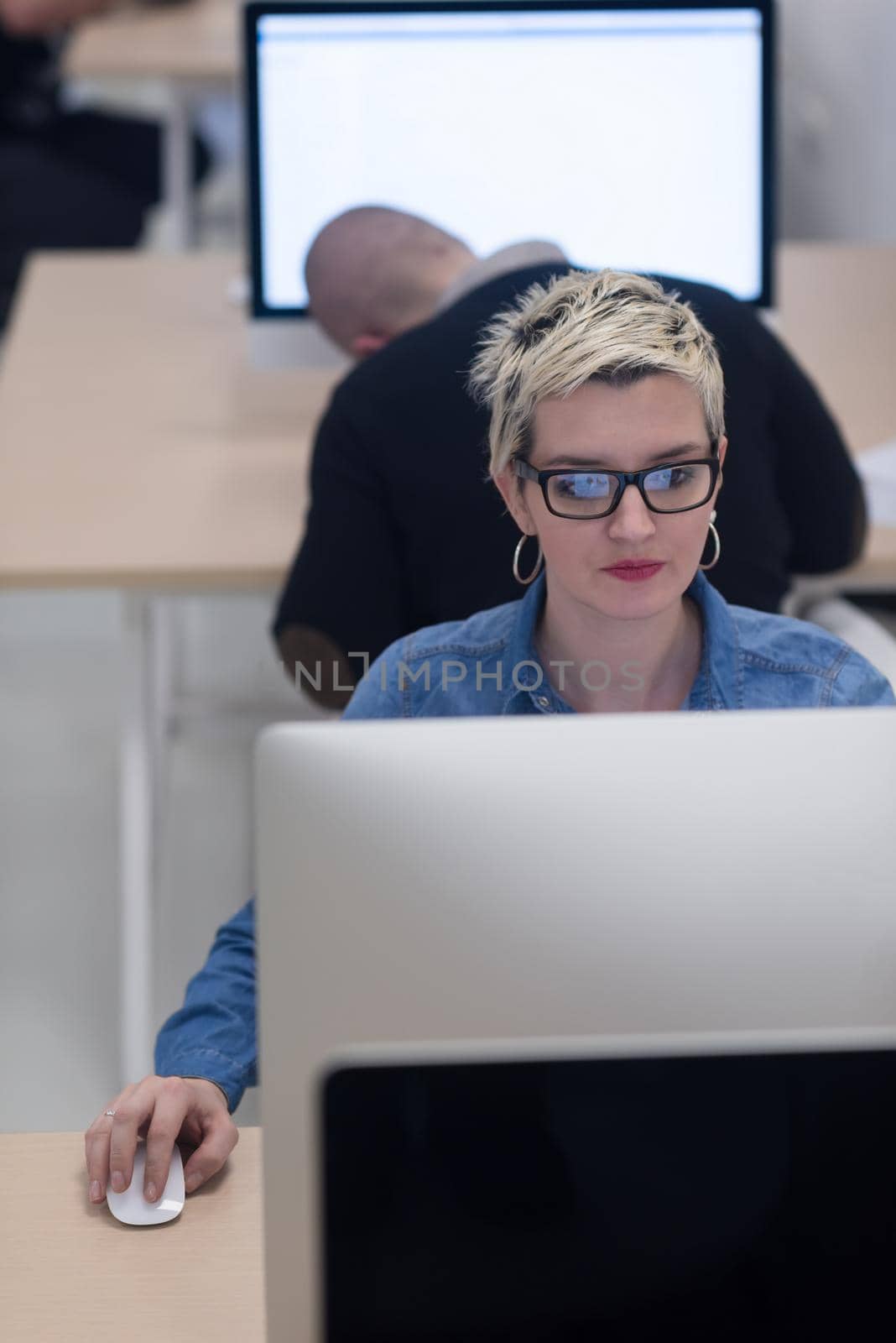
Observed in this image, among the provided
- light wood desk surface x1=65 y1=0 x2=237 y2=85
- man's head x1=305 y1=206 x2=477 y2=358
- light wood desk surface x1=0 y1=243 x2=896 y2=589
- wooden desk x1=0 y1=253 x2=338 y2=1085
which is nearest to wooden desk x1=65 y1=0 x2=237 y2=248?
light wood desk surface x1=65 y1=0 x2=237 y2=85

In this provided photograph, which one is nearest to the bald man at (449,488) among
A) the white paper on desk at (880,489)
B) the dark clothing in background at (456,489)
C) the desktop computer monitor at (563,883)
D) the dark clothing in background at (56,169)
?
the dark clothing in background at (456,489)

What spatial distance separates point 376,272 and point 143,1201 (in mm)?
1091

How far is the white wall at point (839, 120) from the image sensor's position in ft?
11.0

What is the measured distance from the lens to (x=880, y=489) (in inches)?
73.0

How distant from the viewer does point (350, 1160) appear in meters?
0.59

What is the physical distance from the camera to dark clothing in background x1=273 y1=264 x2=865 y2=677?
3.85 ft

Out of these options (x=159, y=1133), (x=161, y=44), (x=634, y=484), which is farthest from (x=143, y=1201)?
(x=161, y=44)

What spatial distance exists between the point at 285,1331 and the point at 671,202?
5.05ft

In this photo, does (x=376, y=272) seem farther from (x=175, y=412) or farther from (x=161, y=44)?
(x=161, y=44)

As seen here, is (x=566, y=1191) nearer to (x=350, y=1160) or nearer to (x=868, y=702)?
(x=350, y=1160)

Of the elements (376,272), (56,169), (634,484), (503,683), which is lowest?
(503,683)

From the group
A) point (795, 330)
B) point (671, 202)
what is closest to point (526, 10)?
point (671, 202)

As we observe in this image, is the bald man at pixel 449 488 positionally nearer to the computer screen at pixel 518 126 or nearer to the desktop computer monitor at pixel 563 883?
the computer screen at pixel 518 126

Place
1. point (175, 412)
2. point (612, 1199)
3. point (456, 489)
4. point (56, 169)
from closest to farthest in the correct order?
point (612, 1199) < point (456, 489) < point (175, 412) < point (56, 169)
